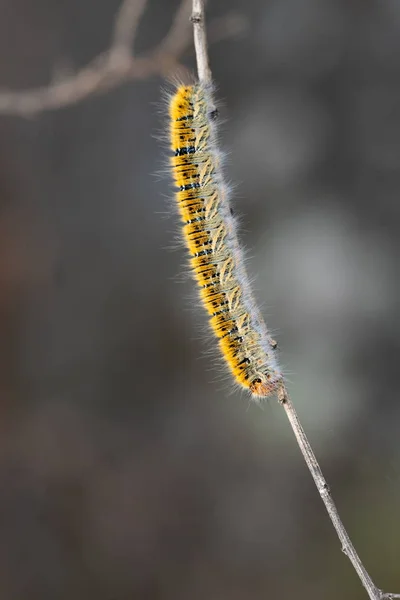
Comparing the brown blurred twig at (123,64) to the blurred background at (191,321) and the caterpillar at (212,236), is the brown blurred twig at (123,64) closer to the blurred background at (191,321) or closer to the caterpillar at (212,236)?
the blurred background at (191,321)

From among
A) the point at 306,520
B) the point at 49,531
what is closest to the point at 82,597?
the point at 49,531

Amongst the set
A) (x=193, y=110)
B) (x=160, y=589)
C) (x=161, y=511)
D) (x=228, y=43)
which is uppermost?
(x=228, y=43)

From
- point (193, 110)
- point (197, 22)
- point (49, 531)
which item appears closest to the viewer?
point (197, 22)

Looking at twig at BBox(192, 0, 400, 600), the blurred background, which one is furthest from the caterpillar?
the blurred background

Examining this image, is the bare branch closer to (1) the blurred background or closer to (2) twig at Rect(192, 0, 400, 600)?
(2) twig at Rect(192, 0, 400, 600)

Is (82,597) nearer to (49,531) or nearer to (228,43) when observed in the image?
(49,531)

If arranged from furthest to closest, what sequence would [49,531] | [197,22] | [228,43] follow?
[49,531] → [228,43] → [197,22]
